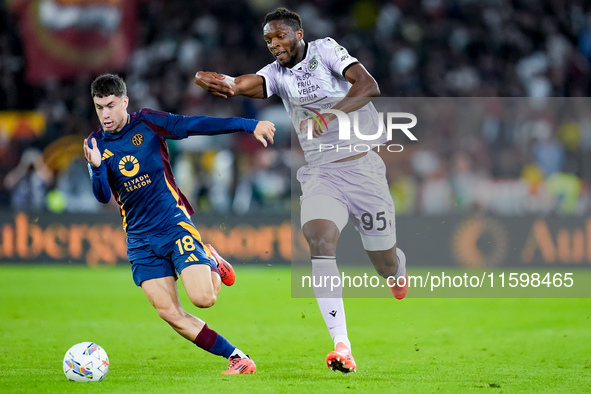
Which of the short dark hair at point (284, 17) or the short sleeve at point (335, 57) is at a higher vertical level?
the short dark hair at point (284, 17)

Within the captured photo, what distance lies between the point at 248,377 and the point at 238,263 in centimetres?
896

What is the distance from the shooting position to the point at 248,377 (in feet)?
20.2

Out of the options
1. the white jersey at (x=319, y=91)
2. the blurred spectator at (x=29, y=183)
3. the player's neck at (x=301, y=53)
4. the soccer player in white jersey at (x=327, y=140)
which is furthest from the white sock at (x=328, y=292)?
the blurred spectator at (x=29, y=183)

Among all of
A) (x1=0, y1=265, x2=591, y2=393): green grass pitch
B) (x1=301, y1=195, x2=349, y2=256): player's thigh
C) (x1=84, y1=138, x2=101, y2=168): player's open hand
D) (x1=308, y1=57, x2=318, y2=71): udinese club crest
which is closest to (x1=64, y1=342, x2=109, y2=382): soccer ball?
(x1=0, y1=265, x2=591, y2=393): green grass pitch

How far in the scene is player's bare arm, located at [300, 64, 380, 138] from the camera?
6.69 m

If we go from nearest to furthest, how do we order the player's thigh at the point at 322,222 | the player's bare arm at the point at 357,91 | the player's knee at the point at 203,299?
the player's knee at the point at 203,299
the player's thigh at the point at 322,222
the player's bare arm at the point at 357,91

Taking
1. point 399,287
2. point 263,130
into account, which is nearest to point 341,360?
point 263,130

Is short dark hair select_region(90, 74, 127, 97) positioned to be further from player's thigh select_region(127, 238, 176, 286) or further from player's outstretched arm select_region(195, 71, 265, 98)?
player's thigh select_region(127, 238, 176, 286)

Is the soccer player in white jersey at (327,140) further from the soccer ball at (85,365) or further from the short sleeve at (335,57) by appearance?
the soccer ball at (85,365)

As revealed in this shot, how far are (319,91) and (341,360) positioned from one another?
220 cm

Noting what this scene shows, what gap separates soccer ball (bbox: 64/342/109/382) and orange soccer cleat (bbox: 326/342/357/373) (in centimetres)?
160

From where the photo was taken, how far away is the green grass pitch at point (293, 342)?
596 cm

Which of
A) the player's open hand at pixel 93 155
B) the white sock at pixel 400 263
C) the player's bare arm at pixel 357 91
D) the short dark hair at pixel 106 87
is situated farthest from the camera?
the white sock at pixel 400 263

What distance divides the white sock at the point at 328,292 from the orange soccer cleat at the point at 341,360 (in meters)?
0.20
